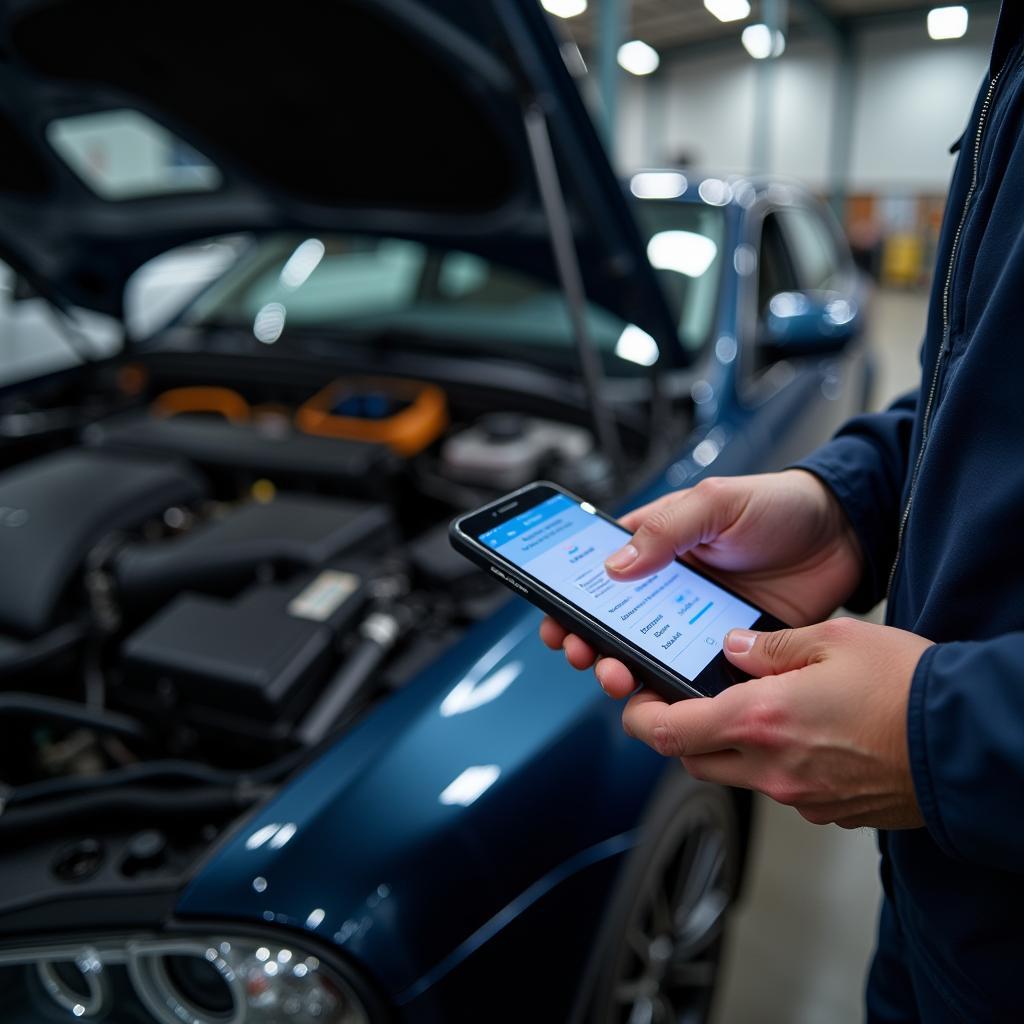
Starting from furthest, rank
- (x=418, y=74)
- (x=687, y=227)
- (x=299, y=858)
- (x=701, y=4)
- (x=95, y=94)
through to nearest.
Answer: (x=701, y=4) → (x=687, y=227) → (x=95, y=94) → (x=418, y=74) → (x=299, y=858)

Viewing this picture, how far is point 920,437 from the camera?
0.65m

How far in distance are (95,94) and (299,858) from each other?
1.28 metres

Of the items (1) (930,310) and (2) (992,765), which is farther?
(1) (930,310)

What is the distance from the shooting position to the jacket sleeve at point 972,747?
1.45 feet

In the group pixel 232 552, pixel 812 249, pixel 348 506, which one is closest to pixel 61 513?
pixel 232 552

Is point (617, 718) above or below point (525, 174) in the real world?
below

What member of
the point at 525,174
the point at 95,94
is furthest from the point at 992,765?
the point at 95,94

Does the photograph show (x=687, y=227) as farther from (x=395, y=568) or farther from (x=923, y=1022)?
(x=923, y=1022)

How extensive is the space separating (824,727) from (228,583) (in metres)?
0.90

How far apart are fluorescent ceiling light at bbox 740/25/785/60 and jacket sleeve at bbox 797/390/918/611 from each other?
1364mm

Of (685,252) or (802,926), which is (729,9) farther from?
(802,926)

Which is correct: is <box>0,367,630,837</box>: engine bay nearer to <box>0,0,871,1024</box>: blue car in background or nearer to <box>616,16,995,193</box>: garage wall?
<box>0,0,871,1024</box>: blue car in background

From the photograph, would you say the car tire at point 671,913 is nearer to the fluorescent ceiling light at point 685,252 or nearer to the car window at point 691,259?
the car window at point 691,259

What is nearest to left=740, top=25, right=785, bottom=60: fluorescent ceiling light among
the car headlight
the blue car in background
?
the blue car in background
